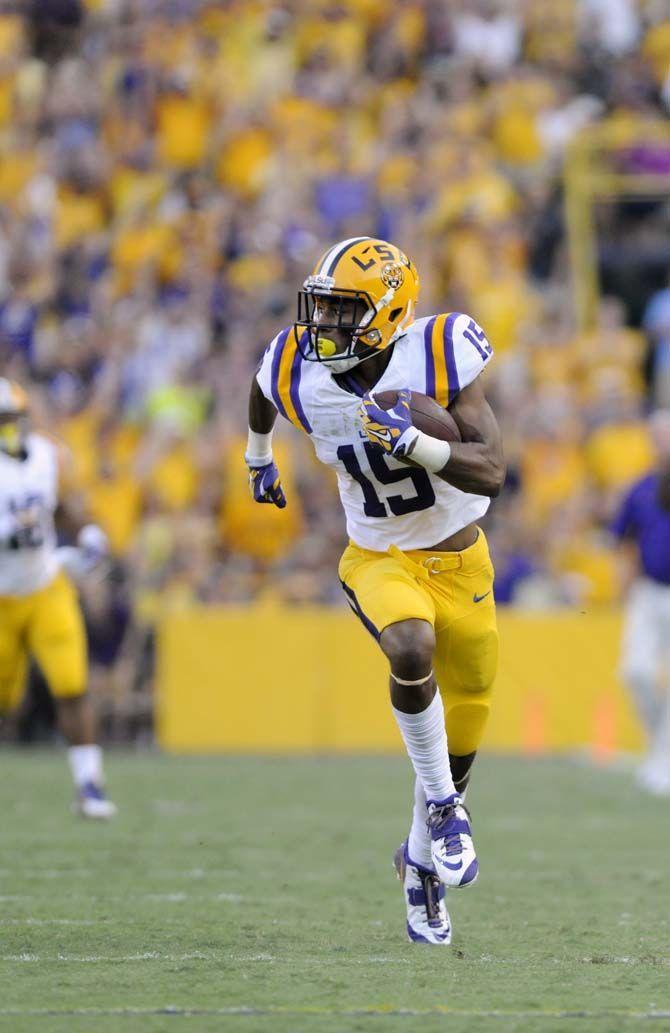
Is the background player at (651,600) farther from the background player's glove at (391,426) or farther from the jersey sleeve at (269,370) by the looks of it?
the background player's glove at (391,426)

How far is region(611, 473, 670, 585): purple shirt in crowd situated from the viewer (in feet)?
32.1

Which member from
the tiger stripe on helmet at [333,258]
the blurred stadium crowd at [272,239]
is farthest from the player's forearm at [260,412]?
the blurred stadium crowd at [272,239]

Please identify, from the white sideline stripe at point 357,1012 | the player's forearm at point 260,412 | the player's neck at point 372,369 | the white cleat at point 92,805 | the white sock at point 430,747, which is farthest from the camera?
the white cleat at point 92,805

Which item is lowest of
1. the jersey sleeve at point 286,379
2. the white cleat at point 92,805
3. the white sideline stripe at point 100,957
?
the white cleat at point 92,805

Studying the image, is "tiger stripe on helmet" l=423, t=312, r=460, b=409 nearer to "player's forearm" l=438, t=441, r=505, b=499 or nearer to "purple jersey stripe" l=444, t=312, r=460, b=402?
"purple jersey stripe" l=444, t=312, r=460, b=402

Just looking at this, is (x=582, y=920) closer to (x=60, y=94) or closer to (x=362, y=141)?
(x=362, y=141)

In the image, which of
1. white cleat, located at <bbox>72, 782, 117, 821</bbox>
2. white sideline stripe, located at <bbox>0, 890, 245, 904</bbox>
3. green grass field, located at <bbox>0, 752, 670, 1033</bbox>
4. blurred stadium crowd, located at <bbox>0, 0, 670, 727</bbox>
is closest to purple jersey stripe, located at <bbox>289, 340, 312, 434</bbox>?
green grass field, located at <bbox>0, 752, 670, 1033</bbox>

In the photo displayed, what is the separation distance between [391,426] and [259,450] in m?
0.84

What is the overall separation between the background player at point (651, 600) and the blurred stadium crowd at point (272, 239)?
2063mm

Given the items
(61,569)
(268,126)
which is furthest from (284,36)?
(61,569)

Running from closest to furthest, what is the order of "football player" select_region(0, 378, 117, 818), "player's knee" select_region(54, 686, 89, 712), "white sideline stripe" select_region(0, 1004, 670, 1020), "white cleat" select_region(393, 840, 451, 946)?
"white sideline stripe" select_region(0, 1004, 670, 1020) → "white cleat" select_region(393, 840, 451, 946) → "football player" select_region(0, 378, 117, 818) → "player's knee" select_region(54, 686, 89, 712)

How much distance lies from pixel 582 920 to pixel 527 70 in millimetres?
10599

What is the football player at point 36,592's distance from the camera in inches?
321

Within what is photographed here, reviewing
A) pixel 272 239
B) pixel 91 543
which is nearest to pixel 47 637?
pixel 91 543
